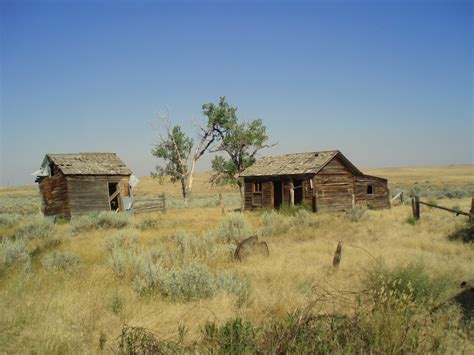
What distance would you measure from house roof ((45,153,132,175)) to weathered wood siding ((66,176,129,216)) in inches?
12.7

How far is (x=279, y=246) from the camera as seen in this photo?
1090 cm

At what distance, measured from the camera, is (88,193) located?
68.6 ft

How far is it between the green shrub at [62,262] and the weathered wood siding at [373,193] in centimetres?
1758

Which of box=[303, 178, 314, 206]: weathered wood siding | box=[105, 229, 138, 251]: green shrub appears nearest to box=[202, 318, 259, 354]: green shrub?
box=[105, 229, 138, 251]: green shrub

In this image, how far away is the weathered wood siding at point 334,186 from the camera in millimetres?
20797

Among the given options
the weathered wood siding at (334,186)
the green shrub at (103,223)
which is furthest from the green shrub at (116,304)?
the weathered wood siding at (334,186)

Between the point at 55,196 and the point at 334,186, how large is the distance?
15.2 meters

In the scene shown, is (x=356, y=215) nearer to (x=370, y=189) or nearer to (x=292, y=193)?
(x=292, y=193)

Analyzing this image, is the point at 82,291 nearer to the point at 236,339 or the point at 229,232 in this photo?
the point at 236,339

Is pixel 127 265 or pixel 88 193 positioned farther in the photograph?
pixel 88 193

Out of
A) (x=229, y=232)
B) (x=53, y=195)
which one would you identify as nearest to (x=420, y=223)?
(x=229, y=232)

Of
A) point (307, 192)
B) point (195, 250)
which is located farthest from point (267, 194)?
point (195, 250)

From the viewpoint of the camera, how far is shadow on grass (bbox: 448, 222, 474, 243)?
34.9 ft

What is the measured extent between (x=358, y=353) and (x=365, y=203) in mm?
20014
